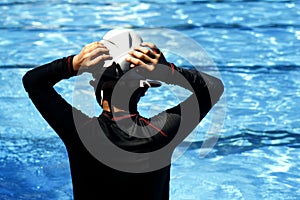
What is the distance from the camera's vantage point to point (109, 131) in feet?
6.43

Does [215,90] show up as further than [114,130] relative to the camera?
Yes

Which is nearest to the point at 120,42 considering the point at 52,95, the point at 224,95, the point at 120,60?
the point at 120,60

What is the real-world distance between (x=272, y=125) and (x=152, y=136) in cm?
274

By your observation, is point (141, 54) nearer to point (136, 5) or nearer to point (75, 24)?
point (75, 24)

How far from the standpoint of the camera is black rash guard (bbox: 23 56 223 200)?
1950 millimetres

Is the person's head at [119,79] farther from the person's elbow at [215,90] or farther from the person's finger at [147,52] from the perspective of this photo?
the person's elbow at [215,90]

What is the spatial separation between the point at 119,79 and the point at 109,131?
0.52 feet

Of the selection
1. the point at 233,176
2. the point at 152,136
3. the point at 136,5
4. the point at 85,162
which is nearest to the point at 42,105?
the point at 85,162

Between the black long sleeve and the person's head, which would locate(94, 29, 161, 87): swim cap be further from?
the black long sleeve

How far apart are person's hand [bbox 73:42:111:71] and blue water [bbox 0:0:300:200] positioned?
184 cm

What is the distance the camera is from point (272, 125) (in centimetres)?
459

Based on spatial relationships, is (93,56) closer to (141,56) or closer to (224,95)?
(141,56)

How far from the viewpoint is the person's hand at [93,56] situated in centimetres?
184

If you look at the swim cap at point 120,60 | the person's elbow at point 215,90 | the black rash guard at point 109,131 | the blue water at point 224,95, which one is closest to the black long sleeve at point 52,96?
the black rash guard at point 109,131
